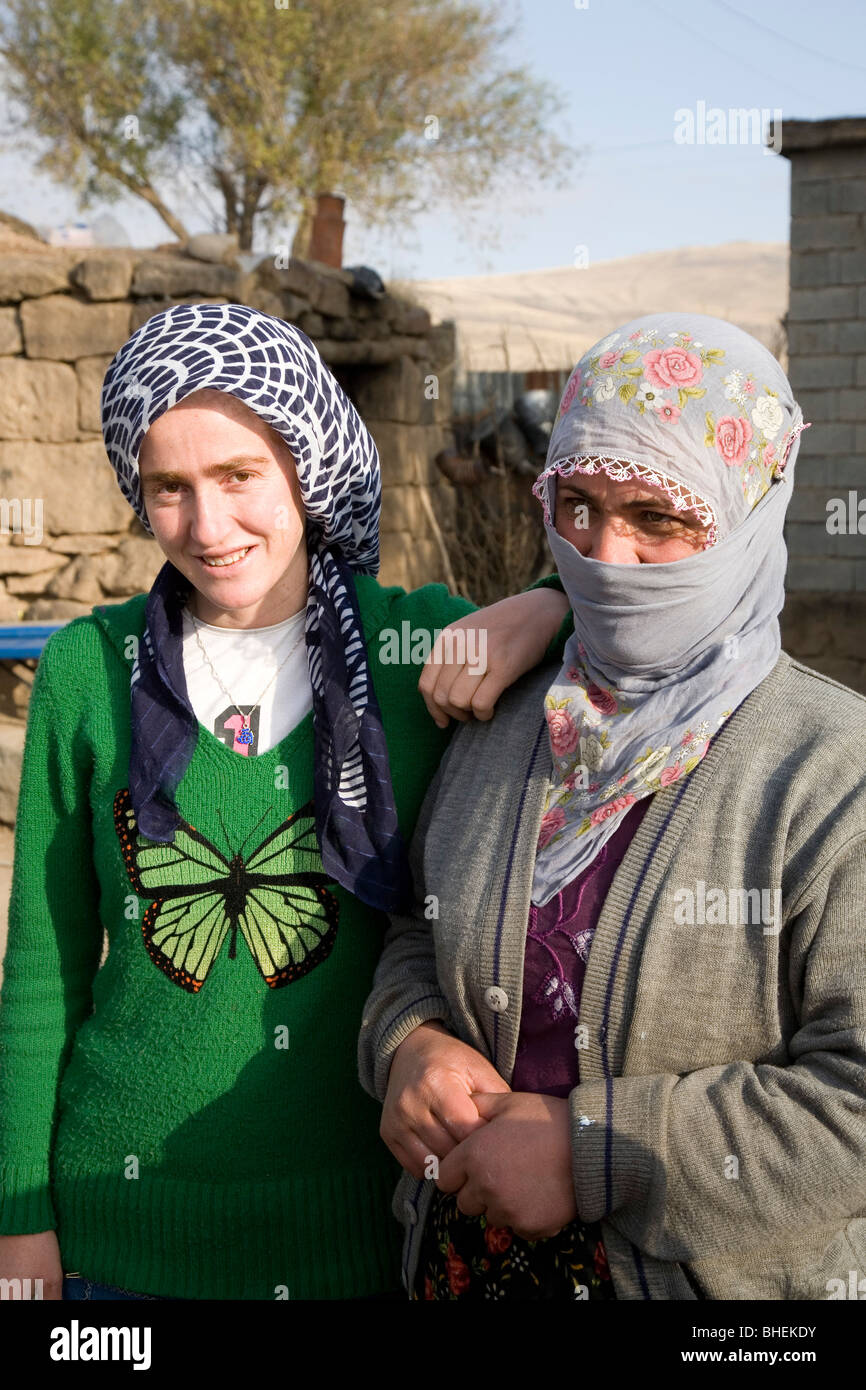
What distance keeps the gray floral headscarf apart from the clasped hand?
227 millimetres

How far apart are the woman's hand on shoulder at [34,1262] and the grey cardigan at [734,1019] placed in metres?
0.70

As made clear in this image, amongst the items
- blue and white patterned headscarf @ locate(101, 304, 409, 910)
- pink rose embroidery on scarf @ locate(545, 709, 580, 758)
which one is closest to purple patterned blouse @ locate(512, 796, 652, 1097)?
pink rose embroidery on scarf @ locate(545, 709, 580, 758)

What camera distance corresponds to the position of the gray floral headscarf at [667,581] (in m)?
1.55

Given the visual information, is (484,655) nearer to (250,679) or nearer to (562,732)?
(562,732)

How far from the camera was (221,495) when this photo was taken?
1775 mm

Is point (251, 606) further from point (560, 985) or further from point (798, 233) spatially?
point (798, 233)

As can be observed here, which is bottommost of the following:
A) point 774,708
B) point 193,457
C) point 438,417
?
point 774,708

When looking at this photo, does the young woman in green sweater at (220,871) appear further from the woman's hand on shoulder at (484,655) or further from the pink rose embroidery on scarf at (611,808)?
the pink rose embroidery on scarf at (611,808)

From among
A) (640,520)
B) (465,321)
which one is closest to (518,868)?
(640,520)

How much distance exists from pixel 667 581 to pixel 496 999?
1.75 feet

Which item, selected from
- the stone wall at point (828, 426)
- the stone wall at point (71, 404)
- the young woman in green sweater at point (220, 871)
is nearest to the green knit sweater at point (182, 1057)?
the young woman in green sweater at point (220, 871)

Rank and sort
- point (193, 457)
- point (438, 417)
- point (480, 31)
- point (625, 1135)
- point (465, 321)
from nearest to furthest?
point (625, 1135)
point (193, 457)
point (438, 417)
point (480, 31)
point (465, 321)

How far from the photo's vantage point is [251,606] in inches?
73.7

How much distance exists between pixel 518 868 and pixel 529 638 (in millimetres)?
341
